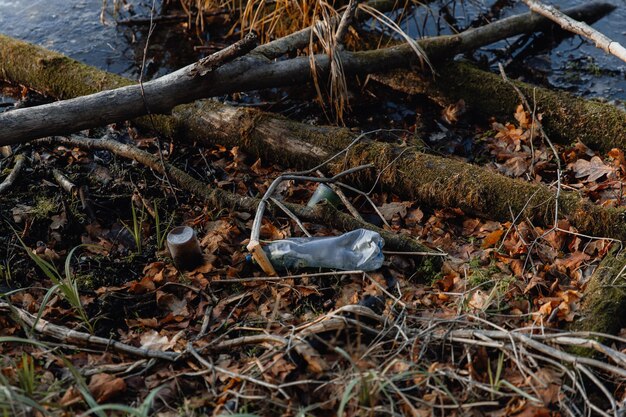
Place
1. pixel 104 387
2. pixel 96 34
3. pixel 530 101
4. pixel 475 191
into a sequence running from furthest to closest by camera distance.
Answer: pixel 96 34 → pixel 530 101 → pixel 475 191 → pixel 104 387

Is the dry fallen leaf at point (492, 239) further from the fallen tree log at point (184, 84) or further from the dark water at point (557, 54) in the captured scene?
the dark water at point (557, 54)

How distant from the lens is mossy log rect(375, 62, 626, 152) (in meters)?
5.19

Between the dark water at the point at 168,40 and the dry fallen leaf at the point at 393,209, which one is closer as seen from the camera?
the dry fallen leaf at the point at 393,209

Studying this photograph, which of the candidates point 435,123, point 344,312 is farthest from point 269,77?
point 344,312

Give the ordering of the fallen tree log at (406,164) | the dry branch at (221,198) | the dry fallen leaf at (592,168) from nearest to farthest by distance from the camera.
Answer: the dry branch at (221,198) → the fallen tree log at (406,164) → the dry fallen leaf at (592,168)

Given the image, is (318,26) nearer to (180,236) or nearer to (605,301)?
(180,236)

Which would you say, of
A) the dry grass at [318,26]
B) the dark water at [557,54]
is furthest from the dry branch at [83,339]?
the dark water at [557,54]

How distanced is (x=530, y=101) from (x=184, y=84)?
292 cm

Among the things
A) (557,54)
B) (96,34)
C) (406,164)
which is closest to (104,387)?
(406,164)

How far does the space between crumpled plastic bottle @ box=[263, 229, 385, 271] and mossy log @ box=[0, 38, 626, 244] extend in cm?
82

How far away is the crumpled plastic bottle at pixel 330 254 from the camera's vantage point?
3957 millimetres

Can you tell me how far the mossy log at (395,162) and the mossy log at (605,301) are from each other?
50 cm

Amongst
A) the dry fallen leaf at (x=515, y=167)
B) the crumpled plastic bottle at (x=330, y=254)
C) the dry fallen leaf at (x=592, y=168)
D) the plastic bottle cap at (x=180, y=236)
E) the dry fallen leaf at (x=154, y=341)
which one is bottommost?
the dry fallen leaf at (x=515, y=167)

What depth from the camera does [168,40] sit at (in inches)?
292
